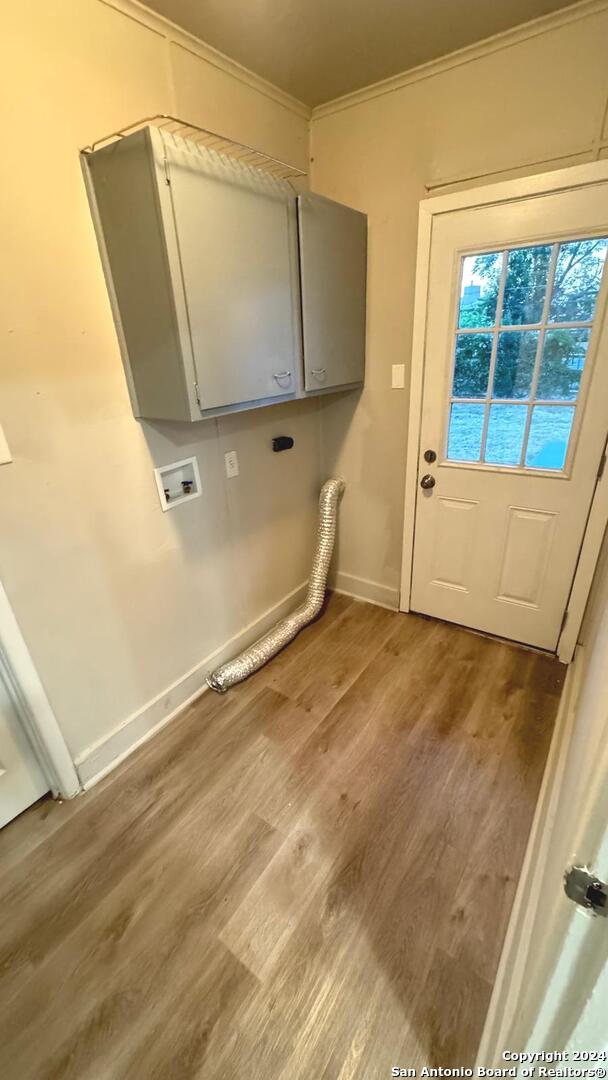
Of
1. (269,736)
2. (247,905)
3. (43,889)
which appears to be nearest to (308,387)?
(269,736)

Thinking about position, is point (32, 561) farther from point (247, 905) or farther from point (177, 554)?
point (247, 905)

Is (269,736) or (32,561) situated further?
(269,736)

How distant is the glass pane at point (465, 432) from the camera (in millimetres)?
2031

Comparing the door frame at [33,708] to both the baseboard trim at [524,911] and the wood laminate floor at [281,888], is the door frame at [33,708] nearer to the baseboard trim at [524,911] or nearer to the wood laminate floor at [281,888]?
the wood laminate floor at [281,888]

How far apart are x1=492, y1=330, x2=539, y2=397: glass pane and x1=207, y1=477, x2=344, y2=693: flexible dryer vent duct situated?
0.96m

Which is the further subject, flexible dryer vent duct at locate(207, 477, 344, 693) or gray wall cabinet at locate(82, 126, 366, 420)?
flexible dryer vent duct at locate(207, 477, 344, 693)

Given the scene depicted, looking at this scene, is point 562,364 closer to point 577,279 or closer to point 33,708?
point 577,279

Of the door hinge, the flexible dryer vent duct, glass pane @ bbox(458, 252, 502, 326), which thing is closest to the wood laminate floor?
the flexible dryer vent duct

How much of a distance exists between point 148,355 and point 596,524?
189cm

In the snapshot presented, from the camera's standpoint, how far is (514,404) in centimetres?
192

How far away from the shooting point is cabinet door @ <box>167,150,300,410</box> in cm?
129

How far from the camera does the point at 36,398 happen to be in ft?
4.17

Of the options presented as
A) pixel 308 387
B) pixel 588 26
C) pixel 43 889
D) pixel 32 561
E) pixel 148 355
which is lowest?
pixel 43 889

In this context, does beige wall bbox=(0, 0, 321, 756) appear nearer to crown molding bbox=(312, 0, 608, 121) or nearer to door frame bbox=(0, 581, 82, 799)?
door frame bbox=(0, 581, 82, 799)
